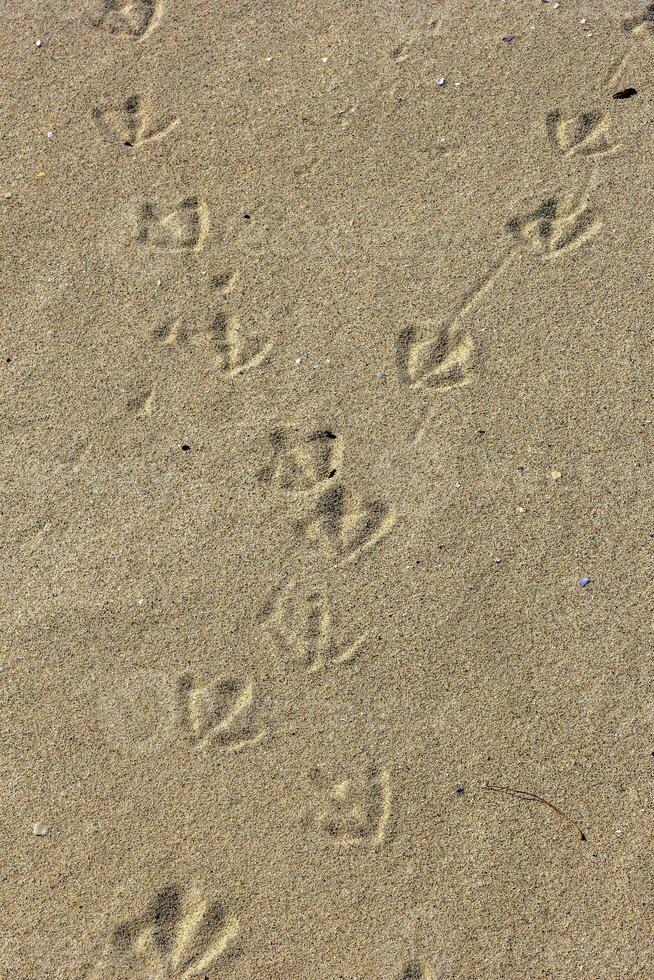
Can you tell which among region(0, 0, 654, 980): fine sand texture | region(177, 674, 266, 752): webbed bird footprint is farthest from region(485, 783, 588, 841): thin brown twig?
region(177, 674, 266, 752): webbed bird footprint

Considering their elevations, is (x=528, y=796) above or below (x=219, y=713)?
below

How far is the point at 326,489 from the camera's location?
2.62 m

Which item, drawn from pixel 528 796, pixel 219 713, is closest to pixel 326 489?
pixel 219 713

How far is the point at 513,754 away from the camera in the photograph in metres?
2.43

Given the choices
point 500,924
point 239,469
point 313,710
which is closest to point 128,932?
point 313,710

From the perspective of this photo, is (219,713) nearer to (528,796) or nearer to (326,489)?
(326,489)

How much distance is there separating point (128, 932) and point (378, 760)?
2.53 feet

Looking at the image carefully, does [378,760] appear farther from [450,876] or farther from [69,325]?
[69,325]

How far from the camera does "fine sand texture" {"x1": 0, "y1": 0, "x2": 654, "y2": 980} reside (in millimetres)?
2371

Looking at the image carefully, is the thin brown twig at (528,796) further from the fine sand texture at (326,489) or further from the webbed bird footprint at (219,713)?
the webbed bird footprint at (219,713)

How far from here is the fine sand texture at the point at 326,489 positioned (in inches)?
93.4

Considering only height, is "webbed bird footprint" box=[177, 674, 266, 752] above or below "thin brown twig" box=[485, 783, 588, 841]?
above

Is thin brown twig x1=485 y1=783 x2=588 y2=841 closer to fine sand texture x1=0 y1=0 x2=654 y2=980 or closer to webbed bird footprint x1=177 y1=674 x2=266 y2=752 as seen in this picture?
fine sand texture x1=0 y1=0 x2=654 y2=980

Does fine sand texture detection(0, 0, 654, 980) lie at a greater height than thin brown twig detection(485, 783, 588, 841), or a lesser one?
greater
